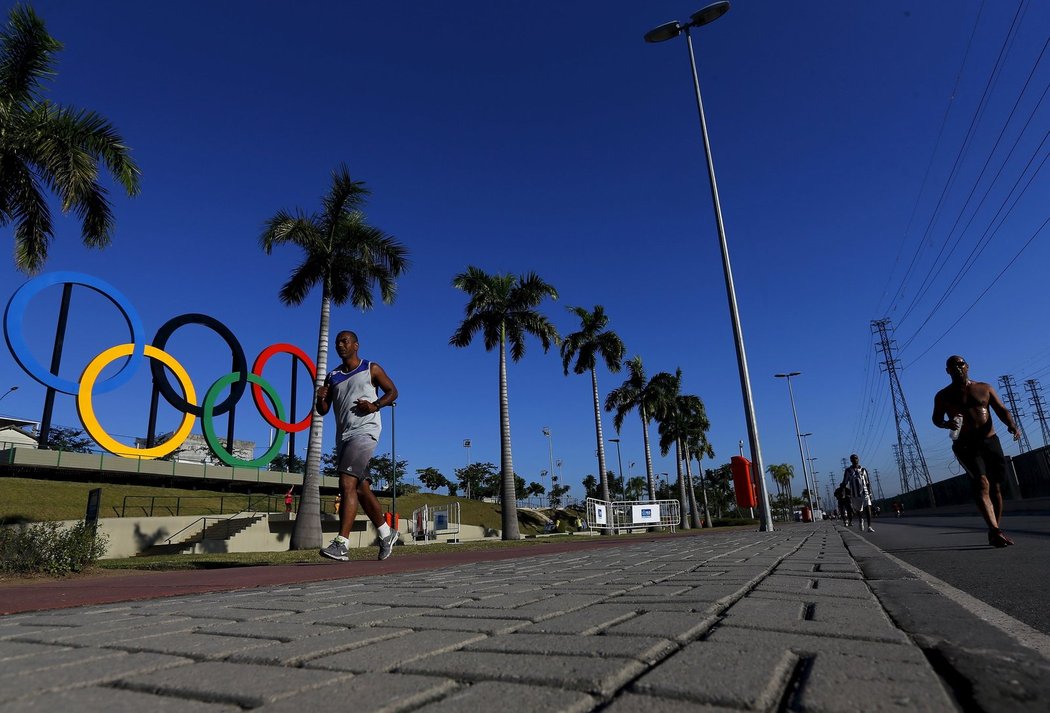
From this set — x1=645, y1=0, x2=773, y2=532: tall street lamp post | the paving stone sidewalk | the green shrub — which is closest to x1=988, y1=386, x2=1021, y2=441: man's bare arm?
the paving stone sidewalk

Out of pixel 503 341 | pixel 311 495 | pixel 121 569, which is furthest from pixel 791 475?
pixel 121 569

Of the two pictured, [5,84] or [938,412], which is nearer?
[938,412]

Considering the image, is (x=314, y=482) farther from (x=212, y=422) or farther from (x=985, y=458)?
(x=212, y=422)

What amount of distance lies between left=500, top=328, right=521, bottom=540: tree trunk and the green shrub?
13985 millimetres

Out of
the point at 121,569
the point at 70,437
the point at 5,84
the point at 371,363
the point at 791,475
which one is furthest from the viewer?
the point at 791,475

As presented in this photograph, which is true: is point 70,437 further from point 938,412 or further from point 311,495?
point 938,412

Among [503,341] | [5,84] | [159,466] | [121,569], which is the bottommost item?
[121,569]

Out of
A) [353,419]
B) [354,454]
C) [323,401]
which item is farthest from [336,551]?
[323,401]

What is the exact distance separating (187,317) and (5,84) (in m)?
21.8

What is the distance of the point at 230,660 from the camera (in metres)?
1.67

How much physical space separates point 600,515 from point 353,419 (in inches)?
871

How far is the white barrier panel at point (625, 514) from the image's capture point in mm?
25878

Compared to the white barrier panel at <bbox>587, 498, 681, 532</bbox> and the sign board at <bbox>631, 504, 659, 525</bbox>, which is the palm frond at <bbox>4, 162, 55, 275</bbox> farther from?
the sign board at <bbox>631, 504, 659, 525</bbox>

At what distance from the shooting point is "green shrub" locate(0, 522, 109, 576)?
313 inches
